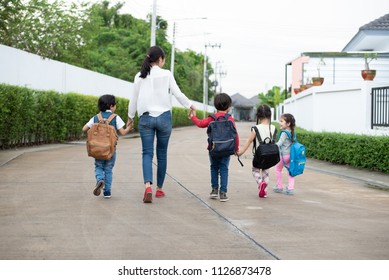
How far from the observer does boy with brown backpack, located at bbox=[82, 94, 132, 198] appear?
7.77 m

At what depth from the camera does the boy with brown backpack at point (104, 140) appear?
7.77 meters

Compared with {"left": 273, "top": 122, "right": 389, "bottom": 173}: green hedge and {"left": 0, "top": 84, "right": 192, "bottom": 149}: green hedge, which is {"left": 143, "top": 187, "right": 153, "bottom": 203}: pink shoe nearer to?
{"left": 273, "top": 122, "right": 389, "bottom": 173}: green hedge

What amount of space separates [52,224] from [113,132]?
2036 mm

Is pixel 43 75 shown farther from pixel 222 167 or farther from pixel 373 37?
pixel 222 167

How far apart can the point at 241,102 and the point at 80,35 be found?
9461cm

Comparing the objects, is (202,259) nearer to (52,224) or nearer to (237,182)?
(52,224)

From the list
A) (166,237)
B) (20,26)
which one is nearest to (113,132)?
(166,237)

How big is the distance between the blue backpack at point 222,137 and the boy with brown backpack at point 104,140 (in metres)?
1.18

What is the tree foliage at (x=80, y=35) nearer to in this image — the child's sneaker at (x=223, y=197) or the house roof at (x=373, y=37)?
the child's sneaker at (x=223, y=197)

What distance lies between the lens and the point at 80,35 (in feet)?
130

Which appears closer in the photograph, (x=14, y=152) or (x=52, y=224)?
(x=52, y=224)

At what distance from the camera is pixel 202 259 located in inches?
185

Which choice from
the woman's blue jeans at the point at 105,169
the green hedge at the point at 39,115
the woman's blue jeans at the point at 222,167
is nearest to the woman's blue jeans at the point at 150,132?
the woman's blue jeans at the point at 105,169

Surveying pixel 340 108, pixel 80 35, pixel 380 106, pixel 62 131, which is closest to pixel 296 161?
pixel 380 106
